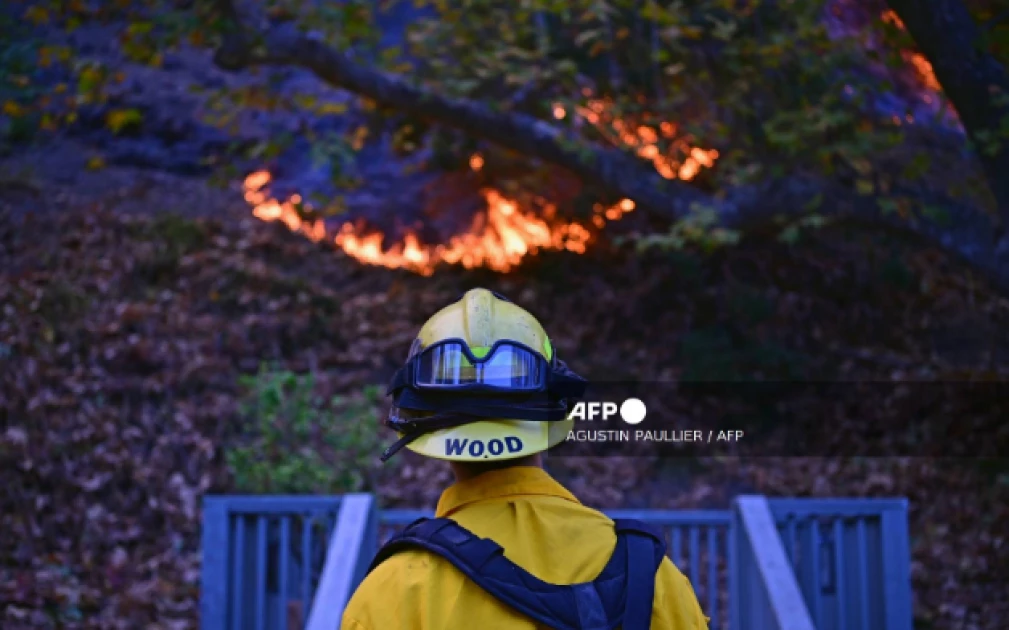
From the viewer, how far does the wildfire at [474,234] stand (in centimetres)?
877

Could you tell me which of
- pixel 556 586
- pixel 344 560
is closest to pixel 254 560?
pixel 344 560

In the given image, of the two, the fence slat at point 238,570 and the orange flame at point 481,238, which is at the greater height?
the fence slat at point 238,570

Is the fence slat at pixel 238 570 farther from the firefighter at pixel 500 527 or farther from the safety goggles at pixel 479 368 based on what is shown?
the safety goggles at pixel 479 368

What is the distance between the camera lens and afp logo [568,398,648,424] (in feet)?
20.7

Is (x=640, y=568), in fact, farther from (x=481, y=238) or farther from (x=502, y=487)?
(x=481, y=238)

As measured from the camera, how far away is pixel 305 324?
8523 mm

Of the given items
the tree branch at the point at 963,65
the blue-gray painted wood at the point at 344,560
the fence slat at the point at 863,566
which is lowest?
Answer: the fence slat at the point at 863,566

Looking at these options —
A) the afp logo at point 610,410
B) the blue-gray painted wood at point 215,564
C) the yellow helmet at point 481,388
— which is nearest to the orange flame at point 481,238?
the afp logo at point 610,410

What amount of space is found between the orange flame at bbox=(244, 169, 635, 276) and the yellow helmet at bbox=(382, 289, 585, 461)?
6904 mm

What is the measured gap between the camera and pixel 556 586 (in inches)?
55.4

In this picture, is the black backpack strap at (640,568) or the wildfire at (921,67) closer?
the black backpack strap at (640,568)

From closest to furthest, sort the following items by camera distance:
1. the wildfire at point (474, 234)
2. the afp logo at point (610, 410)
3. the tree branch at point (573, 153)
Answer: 1. the afp logo at point (610, 410)
2. the tree branch at point (573, 153)
3. the wildfire at point (474, 234)

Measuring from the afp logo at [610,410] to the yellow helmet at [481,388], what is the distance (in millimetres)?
4091

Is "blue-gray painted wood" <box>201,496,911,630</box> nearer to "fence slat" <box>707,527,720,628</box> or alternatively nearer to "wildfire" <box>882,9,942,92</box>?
"fence slat" <box>707,527,720,628</box>
